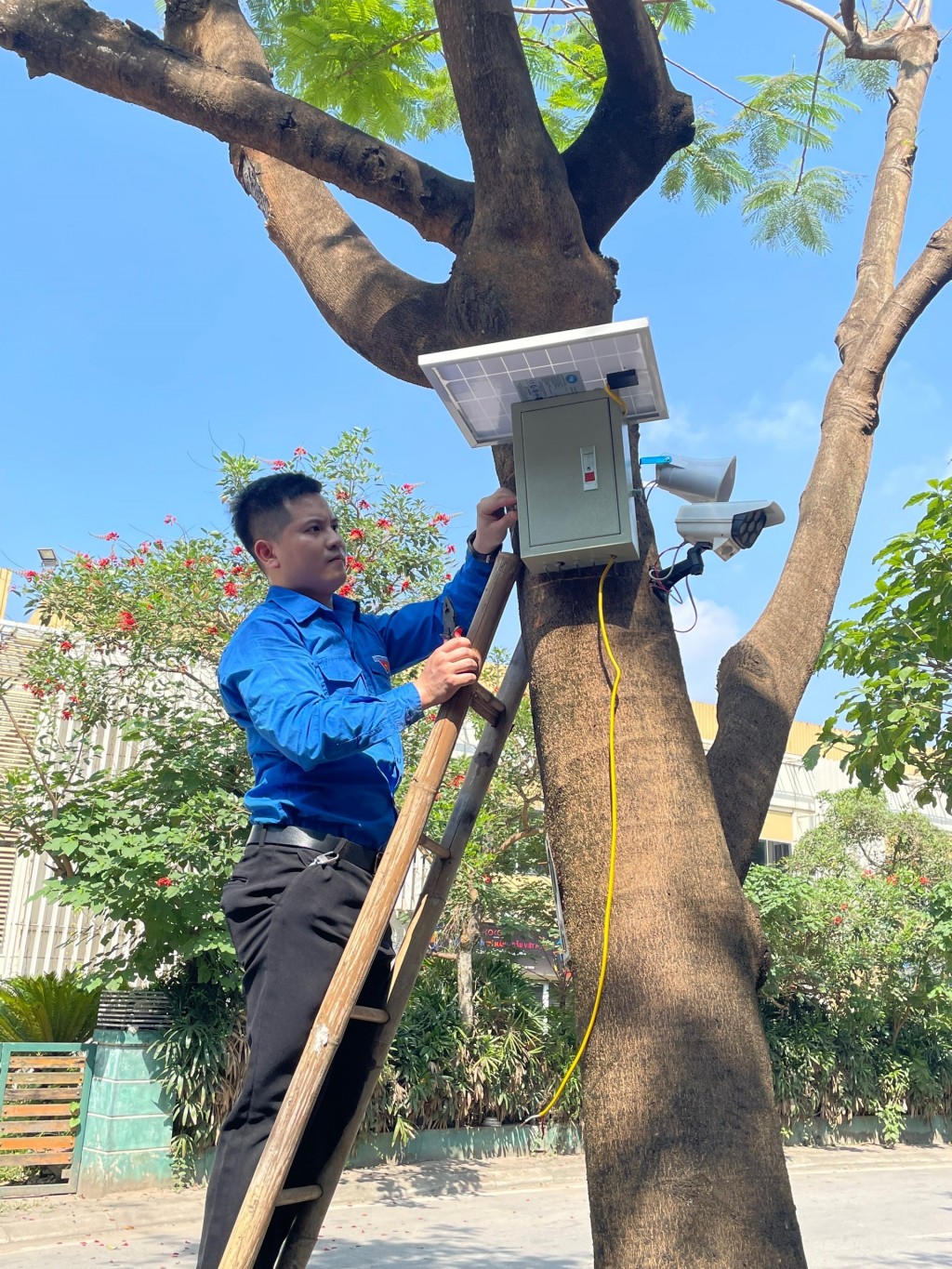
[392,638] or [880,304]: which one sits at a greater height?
[880,304]

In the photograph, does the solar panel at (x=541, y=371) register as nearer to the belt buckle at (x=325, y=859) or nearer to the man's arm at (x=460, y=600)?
the man's arm at (x=460, y=600)

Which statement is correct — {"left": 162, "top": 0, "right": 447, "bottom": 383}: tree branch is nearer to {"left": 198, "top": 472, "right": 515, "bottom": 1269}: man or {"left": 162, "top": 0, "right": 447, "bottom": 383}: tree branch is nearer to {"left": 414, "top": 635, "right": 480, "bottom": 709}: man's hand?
{"left": 198, "top": 472, "right": 515, "bottom": 1269}: man

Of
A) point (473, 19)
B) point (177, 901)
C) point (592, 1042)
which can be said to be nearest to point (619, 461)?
point (592, 1042)

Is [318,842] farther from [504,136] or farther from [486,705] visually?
[504,136]

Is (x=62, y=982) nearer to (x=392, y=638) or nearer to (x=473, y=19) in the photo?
(x=392, y=638)

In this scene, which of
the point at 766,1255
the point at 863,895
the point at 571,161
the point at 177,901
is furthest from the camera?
the point at 863,895

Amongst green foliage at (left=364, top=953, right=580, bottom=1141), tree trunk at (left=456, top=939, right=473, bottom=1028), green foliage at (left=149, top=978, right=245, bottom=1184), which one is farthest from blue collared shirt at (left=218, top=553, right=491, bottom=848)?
tree trunk at (left=456, top=939, right=473, bottom=1028)

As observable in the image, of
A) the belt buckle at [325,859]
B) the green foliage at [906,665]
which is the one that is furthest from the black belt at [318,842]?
the green foliage at [906,665]

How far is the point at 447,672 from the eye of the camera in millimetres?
2471

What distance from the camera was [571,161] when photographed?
3.38 m

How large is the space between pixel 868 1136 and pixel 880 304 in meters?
13.6

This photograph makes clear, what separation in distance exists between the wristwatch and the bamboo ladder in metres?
0.27

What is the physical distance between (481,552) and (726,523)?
27.1 inches

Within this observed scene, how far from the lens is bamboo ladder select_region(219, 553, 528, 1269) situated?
2.06 m
